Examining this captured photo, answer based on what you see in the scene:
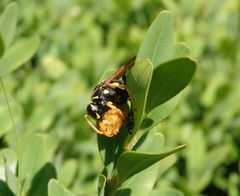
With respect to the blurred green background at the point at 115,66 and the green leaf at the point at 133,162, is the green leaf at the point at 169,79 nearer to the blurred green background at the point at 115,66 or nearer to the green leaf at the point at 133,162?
the green leaf at the point at 133,162

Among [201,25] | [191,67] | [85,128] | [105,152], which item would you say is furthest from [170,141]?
[191,67]

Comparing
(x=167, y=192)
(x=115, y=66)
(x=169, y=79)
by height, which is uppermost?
(x=169, y=79)

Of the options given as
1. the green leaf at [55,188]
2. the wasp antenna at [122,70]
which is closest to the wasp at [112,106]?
the wasp antenna at [122,70]

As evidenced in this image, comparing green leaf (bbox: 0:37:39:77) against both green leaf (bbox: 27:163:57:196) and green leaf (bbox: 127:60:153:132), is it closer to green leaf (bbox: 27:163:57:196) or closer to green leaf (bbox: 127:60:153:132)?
green leaf (bbox: 27:163:57:196)

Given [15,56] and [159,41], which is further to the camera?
[15,56]

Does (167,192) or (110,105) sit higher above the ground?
(110,105)

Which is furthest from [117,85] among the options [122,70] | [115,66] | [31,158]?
[115,66]

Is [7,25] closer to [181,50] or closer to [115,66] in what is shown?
[181,50]
